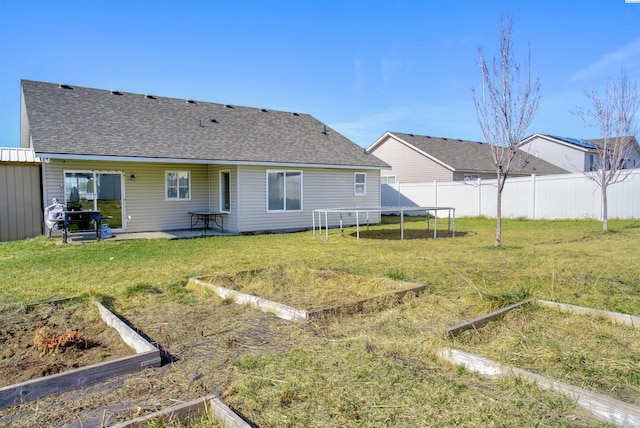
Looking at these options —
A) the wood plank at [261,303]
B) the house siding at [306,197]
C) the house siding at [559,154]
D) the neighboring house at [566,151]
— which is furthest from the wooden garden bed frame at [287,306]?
the house siding at [559,154]

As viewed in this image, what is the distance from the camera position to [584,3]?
10703mm

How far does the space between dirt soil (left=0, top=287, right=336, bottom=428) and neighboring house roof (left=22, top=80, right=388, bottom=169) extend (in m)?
8.15

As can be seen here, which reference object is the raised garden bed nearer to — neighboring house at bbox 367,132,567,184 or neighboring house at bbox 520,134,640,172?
neighboring house at bbox 367,132,567,184

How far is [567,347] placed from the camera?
11.4 ft

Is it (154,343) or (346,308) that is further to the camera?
(346,308)

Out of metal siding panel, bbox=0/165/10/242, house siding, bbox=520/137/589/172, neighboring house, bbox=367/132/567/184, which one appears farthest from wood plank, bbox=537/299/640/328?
house siding, bbox=520/137/589/172

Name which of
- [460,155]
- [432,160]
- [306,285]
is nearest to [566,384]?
[306,285]

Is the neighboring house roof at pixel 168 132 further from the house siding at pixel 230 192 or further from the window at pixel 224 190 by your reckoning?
the window at pixel 224 190

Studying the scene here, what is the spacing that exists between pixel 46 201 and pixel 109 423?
38.3ft

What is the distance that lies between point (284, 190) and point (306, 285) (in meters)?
9.39

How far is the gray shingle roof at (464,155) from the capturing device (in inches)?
1011

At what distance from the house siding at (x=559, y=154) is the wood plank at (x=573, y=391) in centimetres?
3109

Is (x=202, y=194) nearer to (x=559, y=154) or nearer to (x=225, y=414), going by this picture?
Answer: (x=225, y=414)

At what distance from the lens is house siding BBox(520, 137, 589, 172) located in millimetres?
31342
